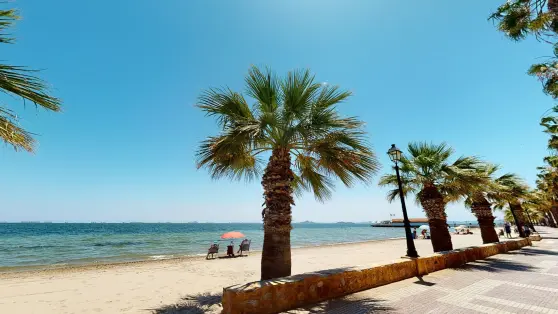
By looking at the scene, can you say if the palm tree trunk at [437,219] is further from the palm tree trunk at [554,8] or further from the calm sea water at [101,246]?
the calm sea water at [101,246]

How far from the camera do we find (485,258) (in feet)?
36.3

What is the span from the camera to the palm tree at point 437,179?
11156 mm

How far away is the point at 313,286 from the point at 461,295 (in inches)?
133

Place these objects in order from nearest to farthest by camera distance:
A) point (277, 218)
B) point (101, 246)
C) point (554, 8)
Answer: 1. point (277, 218)
2. point (554, 8)
3. point (101, 246)

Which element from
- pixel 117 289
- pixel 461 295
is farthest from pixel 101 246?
pixel 461 295

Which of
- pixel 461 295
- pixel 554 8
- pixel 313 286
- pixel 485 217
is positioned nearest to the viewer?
pixel 313 286

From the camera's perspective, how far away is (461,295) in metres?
5.54

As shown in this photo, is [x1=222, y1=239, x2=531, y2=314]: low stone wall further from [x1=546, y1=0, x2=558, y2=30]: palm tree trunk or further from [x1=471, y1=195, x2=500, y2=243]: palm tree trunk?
[x1=471, y1=195, x2=500, y2=243]: palm tree trunk

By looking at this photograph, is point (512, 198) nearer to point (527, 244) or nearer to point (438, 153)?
point (527, 244)

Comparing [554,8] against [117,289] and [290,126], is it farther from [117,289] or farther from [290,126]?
[117,289]

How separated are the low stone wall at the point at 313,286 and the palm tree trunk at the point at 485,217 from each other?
1012 cm

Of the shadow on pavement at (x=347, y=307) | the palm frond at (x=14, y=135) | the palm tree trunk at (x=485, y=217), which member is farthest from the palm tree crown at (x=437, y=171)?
the palm frond at (x=14, y=135)

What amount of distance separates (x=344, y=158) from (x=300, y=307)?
11.2 feet

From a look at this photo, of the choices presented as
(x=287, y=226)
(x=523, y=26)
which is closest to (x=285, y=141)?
(x=287, y=226)
